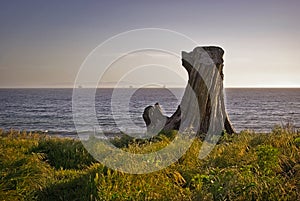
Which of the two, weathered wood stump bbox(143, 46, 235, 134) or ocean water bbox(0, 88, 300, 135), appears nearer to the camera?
weathered wood stump bbox(143, 46, 235, 134)

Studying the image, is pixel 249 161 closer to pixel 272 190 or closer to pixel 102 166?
pixel 272 190

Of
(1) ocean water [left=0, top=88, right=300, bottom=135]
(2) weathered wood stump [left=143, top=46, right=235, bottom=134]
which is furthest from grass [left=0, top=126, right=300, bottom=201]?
(1) ocean water [left=0, top=88, right=300, bottom=135]

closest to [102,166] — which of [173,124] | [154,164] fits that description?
[154,164]

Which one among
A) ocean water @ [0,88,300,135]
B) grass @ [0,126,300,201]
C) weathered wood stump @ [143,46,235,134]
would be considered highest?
weathered wood stump @ [143,46,235,134]

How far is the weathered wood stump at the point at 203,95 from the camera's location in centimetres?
1445

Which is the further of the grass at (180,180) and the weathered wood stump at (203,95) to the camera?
the weathered wood stump at (203,95)

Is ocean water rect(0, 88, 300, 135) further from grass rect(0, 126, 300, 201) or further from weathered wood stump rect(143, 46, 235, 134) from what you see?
grass rect(0, 126, 300, 201)

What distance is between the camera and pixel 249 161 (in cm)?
852

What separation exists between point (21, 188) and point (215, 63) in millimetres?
9330

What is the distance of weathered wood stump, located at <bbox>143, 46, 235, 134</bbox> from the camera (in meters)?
14.5

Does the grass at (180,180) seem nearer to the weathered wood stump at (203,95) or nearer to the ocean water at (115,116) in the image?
the weathered wood stump at (203,95)

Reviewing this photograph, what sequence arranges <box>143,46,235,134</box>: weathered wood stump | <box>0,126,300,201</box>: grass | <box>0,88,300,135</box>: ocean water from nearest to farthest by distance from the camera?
<box>0,126,300,201</box>: grass
<box>143,46,235,134</box>: weathered wood stump
<box>0,88,300,135</box>: ocean water

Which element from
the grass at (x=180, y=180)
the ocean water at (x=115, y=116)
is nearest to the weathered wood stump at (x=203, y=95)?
the ocean water at (x=115, y=116)

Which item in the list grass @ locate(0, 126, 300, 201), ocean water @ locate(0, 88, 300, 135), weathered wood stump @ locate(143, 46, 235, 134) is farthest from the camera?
ocean water @ locate(0, 88, 300, 135)
